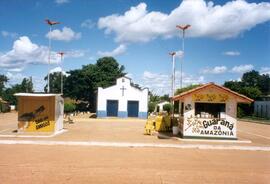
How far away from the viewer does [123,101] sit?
51906 mm

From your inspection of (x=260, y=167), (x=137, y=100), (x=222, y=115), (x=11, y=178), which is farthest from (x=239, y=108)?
(x=11, y=178)

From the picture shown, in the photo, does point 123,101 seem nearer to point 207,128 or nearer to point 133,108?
point 133,108

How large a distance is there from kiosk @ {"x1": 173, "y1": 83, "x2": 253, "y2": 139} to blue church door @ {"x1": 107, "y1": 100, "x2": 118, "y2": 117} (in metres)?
28.1

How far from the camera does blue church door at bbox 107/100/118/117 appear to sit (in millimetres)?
51906

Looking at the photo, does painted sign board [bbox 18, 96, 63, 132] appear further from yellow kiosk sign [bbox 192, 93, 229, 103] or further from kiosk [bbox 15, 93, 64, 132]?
yellow kiosk sign [bbox 192, 93, 229, 103]

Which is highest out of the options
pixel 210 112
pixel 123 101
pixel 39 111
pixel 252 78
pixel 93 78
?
pixel 252 78

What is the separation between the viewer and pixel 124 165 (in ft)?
45.8

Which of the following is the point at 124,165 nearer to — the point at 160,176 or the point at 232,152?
the point at 160,176

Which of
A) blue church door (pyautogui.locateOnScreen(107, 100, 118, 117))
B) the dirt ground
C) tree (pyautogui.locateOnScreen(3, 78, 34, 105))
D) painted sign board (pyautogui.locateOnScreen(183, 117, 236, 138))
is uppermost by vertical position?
tree (pyautogui.locateOnScreen(3, 78, 34, 105))

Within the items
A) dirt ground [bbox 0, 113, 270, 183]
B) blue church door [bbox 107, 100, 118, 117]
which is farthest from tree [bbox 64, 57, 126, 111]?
dirt ground [bbox 0, 113, 270, 183]

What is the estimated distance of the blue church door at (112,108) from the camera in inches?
2044

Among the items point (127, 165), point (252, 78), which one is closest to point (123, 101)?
point (127, 165)

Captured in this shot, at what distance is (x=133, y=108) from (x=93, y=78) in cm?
2428

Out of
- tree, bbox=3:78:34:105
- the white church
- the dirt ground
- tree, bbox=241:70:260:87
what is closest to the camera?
the dirt ground
